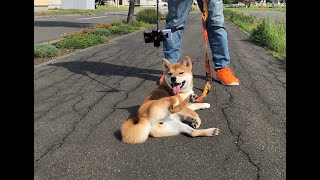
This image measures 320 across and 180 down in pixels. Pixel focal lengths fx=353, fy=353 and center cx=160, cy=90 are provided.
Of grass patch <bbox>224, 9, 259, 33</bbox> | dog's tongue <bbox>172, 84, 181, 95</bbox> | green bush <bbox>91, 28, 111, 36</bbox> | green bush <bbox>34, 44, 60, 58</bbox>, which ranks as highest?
grass patch <bbox>224, 9, 259, 33</bbox>

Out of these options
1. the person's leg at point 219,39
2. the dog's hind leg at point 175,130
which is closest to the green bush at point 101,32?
the person's leg at point 219,39

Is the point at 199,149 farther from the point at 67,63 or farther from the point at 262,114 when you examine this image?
the point at 67,63

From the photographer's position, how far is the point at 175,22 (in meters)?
5.11

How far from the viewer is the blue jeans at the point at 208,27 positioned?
503 cm

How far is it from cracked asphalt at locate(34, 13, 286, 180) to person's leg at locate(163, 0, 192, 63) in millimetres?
579

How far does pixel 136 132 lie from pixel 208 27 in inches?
104

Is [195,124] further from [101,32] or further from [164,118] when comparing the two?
[101,32]

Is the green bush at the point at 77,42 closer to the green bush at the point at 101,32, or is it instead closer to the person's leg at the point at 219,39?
the green bush at the point at 101,32

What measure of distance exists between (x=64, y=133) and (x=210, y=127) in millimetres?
1447

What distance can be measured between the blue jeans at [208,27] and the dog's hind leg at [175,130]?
2.02 meters

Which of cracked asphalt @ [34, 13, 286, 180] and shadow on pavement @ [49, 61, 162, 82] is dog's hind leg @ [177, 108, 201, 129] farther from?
shadow on pavement @ [49, 61, 162, 82]

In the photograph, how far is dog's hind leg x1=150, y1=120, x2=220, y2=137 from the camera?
321 cm

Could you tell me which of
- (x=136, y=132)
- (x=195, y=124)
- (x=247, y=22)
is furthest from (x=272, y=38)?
(x=247, y=22)

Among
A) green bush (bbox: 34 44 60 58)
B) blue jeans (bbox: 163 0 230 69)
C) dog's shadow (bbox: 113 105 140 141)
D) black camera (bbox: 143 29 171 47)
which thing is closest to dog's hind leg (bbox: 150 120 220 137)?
dog's shadow (bbox: 113 105 140 141)
